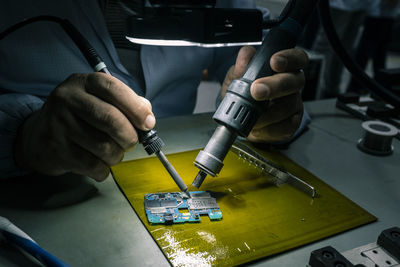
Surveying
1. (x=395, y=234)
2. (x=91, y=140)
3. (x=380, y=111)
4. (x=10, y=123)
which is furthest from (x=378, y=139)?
(x=10, y=123)

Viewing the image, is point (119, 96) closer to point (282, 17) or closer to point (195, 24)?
point (195, 24)

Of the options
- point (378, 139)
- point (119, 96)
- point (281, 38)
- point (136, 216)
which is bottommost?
point (136, 216)

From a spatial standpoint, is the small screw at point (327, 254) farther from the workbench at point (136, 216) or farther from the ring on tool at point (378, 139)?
the ring on tool at point (378, 139)

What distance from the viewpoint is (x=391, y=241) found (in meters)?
0.58

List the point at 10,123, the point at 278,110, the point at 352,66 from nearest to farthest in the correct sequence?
the point at 10,123, the point at 278,110, the point at 352,66

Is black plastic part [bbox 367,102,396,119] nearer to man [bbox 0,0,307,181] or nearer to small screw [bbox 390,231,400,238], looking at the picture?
man [bbox 0,0,307,181]

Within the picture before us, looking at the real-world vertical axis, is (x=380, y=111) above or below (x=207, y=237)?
above

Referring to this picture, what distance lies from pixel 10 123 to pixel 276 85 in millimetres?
577

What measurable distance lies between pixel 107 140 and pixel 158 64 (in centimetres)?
53

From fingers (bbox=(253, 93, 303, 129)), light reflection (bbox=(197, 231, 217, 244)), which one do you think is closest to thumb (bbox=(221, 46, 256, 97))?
fingers (bbox=(253, 93, 303, 129))

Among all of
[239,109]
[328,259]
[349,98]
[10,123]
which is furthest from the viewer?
[349,98]

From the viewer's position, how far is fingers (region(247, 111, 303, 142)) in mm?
889

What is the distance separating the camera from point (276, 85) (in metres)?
0.69

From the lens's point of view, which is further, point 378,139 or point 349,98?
point 349,98
